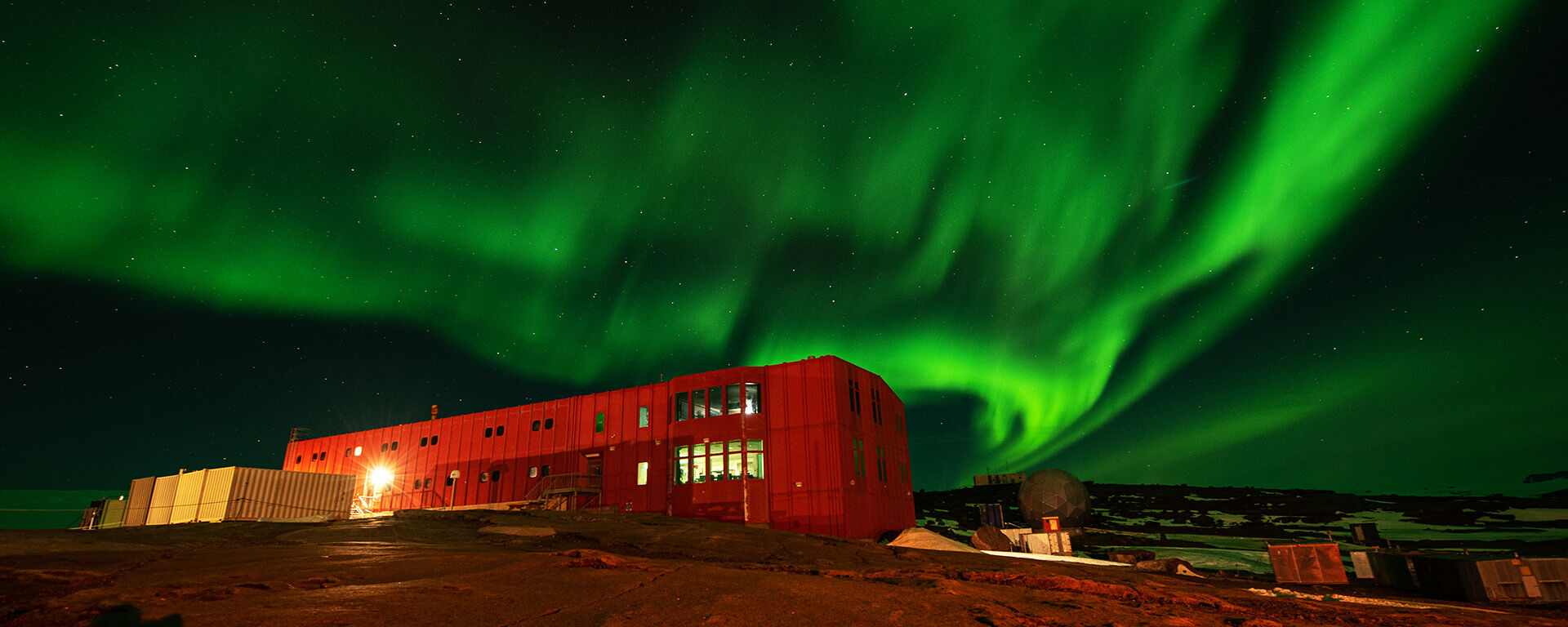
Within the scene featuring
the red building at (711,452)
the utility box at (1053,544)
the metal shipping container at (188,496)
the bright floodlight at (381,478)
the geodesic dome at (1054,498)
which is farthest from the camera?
the bright floodlight at (381,478)

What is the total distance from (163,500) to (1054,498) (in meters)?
54.8

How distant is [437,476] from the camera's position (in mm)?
49344

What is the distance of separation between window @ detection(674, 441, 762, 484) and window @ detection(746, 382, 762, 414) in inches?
69.1

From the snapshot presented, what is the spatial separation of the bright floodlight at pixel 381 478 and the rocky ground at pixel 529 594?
37.0 meters

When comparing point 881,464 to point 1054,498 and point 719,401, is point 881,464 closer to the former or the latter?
point 719,401

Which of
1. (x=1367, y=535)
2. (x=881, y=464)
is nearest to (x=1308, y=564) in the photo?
(x=1367, y=535)

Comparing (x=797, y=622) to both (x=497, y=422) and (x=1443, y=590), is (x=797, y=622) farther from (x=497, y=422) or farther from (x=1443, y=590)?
(x=497, y=422)

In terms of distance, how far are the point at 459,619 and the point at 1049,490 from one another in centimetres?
4216

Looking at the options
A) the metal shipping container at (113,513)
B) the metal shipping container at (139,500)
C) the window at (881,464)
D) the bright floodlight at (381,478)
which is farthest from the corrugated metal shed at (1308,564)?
the metal shipping container at (113,513)

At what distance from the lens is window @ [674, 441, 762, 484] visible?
35.9 metres

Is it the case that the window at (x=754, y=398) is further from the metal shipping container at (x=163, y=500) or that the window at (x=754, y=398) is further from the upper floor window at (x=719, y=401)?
the metal shipping container at (x=163, y=500)

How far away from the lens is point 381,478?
52.5 meters

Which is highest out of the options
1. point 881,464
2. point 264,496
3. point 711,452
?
point 711,452

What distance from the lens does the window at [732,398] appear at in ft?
123
